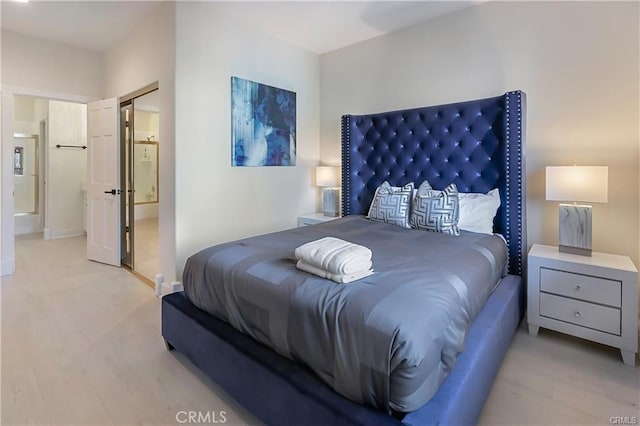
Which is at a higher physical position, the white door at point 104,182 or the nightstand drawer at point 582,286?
the white door at point 104,182

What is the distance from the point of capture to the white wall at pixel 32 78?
3902mm

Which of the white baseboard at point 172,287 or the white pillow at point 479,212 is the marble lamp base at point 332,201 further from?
the white baseboard at point 172,287

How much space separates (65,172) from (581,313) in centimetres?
Result: 789

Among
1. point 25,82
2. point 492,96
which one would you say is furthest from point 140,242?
point 492,96

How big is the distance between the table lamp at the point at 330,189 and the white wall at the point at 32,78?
3.32 metres

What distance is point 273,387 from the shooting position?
4.83 ft

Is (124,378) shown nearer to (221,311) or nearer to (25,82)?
(221,311)

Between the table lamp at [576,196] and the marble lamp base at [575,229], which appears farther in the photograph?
the marble lamp base at [575,229]

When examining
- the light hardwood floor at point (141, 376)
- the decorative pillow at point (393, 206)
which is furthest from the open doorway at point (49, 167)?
the decorative pillow at point (393, 206)

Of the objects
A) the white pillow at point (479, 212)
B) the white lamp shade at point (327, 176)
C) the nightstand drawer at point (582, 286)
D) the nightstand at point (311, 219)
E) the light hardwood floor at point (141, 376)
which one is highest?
the white lamp shade at point (327, 176)

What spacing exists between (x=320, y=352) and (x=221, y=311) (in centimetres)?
76
